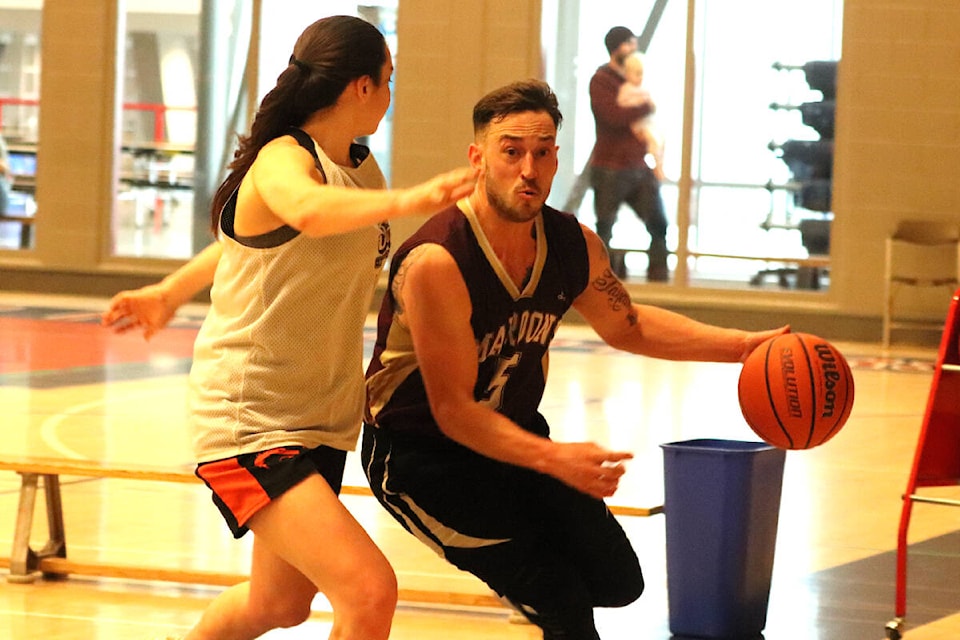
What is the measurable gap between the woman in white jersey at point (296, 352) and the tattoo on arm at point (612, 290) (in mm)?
540

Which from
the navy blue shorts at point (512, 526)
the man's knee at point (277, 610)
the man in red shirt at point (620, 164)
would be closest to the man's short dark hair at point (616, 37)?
the man in red shirt at point (620, 164)

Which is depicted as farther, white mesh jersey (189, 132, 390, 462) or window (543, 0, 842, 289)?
window (543, 0, 842, 289)

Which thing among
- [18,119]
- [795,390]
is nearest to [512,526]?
[795,390]

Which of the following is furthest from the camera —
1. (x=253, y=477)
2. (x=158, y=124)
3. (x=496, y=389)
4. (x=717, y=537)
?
(x=158, y=124)

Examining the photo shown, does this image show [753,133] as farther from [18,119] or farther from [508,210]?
[508,210]

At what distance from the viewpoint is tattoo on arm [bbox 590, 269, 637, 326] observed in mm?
3449

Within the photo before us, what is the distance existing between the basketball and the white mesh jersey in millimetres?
1042

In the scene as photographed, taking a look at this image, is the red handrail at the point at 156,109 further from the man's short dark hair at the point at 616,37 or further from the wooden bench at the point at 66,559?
the wooden bench at the point at 66,559

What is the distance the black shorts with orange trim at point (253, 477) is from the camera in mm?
2924

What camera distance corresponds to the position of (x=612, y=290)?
136 inches

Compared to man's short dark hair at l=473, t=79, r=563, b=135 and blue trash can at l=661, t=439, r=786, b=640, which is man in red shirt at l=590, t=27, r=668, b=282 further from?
man's short dark hair at l=473, t=79, r=563, b=135

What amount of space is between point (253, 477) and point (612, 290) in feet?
3.21

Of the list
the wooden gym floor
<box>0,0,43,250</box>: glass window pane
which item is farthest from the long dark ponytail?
<box>0,0,43,250</box>: glass window pane

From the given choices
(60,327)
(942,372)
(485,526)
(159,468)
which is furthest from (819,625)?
(60,327)
